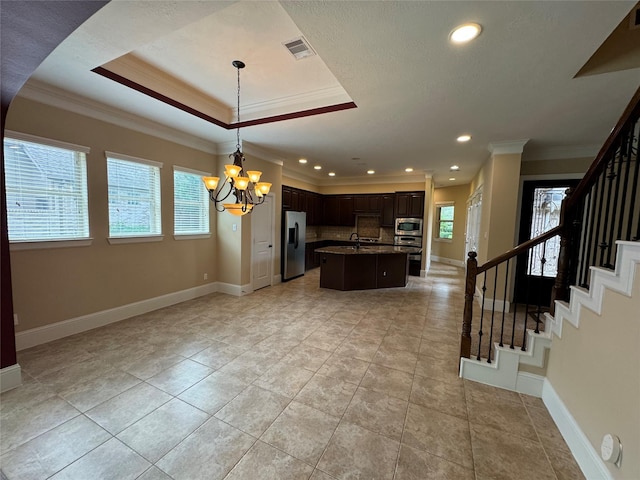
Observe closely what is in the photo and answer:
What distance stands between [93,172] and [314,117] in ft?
9.63

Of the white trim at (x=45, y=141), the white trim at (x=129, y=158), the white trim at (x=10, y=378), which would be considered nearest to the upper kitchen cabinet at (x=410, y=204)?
the white trim at (x=129, y=158)

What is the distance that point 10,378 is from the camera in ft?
7.14

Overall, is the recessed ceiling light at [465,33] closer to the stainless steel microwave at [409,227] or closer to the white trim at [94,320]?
the white trim at [94,320]

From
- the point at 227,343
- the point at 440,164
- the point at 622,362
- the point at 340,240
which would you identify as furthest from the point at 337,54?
the point at 340,240

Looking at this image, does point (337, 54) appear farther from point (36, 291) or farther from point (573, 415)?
point (36, 291)

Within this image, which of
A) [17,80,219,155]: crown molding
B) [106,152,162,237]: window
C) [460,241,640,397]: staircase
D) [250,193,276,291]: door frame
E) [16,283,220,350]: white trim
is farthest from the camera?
[250,193,276,291]: door frame

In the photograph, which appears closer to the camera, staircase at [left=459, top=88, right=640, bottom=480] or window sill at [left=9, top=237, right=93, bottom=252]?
staircase at [left=459, top=88, right=640, bottom=480]

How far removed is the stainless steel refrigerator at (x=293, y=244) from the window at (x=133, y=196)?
2.67 meters

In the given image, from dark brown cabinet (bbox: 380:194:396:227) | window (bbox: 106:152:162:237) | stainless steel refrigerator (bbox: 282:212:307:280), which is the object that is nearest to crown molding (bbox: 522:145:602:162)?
dark brown cabinet (bbox: 380:194:396:227)

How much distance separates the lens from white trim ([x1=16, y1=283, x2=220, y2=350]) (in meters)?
2.85

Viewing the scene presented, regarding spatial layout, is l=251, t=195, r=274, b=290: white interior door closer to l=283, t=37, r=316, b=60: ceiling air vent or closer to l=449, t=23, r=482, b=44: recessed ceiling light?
l=283, t=37, r=316, b=60: ceiling air vent

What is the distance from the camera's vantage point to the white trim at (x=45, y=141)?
8.55 feet

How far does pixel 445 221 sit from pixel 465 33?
27.9 feet

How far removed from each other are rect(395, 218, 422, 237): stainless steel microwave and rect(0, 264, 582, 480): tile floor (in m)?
3.92
